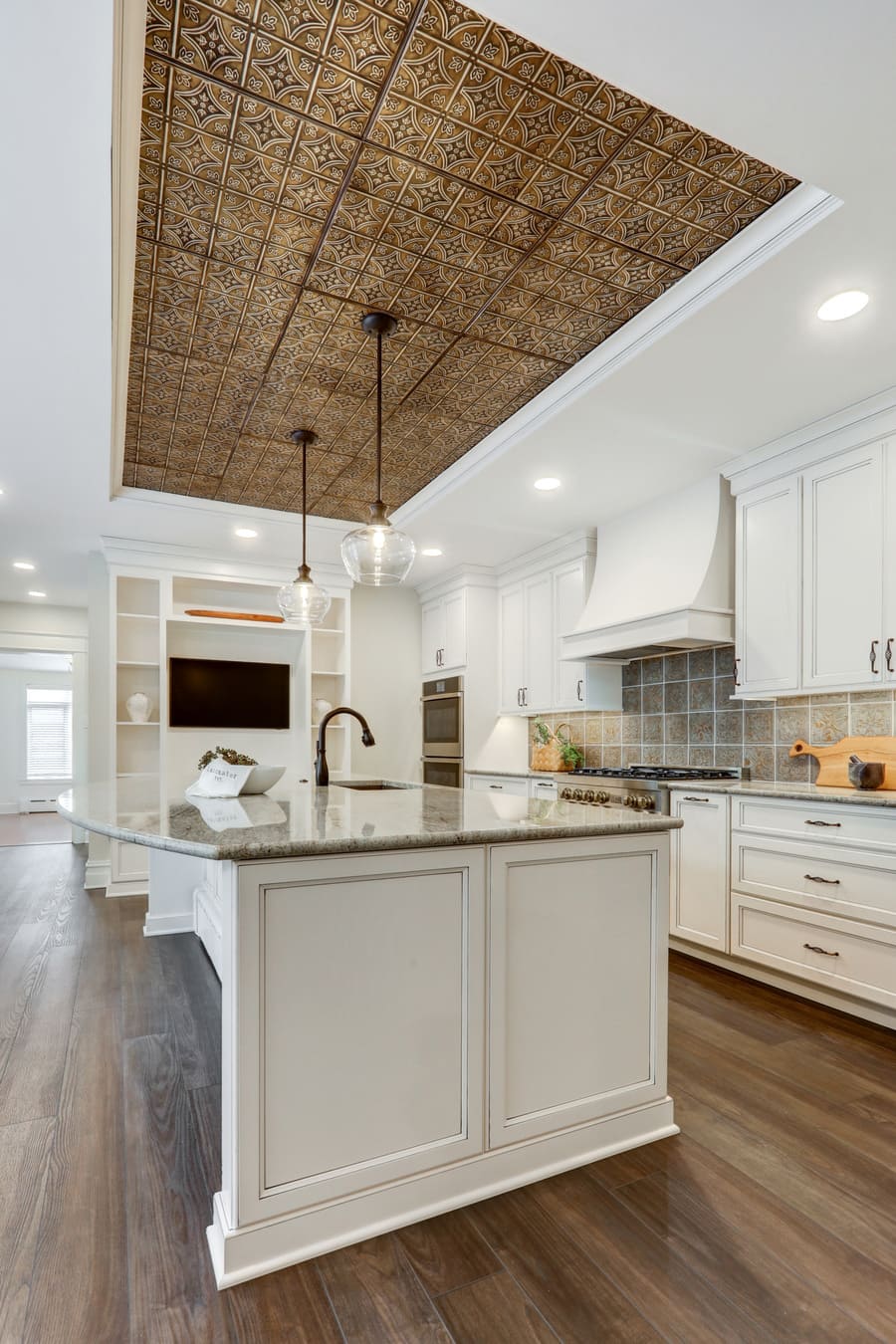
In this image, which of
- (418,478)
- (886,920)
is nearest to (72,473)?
(418,478)

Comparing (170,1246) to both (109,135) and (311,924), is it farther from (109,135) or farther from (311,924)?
(109,135)

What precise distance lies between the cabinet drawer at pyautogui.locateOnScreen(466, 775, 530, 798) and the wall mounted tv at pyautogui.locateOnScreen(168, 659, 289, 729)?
165cm

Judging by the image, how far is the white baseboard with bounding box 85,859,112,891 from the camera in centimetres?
521

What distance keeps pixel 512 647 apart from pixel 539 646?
38 cm

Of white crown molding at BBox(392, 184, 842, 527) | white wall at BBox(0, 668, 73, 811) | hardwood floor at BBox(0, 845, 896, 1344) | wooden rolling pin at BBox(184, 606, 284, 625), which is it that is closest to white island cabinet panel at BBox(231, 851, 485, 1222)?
hardwood floor at BBox(0, 845, 896, 1344)

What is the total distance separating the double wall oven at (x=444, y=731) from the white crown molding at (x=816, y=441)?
279 cm

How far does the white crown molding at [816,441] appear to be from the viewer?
2881 millimetres

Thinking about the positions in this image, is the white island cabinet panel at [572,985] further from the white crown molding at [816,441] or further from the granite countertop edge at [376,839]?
the white crown molding at [816,441]

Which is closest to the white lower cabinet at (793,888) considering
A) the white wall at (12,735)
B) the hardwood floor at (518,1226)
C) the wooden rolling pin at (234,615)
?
the hardwood floor at (518,1226)

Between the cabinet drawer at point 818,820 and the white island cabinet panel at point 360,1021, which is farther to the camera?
the cabinet drawer at point 818,820

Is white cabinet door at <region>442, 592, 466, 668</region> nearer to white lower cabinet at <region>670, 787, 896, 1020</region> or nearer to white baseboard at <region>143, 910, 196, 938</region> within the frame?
white lower cabinet at <region>670, 787, 896, 1020</region>

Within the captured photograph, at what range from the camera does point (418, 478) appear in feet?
14.1

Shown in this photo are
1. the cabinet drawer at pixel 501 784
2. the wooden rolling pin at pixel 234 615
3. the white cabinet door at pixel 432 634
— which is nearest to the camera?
the cabinet drawer at pixel 501 784

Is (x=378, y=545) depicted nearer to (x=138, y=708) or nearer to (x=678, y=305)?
(x=678, y=305)
